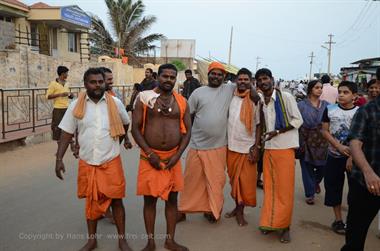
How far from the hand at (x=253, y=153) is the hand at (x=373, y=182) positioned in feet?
5.68

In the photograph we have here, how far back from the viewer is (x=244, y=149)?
13.9ft

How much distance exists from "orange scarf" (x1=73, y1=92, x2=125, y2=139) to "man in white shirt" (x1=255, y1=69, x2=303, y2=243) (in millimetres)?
1491

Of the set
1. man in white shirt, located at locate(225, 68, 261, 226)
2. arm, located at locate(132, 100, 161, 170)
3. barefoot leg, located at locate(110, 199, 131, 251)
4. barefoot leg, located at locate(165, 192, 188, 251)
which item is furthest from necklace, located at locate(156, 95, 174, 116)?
man in white shirt, located at locate(225, 68, 261, 226)

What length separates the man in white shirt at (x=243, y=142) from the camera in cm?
418

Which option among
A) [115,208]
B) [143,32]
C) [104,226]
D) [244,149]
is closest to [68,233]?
[104,226]

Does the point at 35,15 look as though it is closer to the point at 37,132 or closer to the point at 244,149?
the point at 37,132

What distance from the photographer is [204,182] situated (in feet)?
14.1

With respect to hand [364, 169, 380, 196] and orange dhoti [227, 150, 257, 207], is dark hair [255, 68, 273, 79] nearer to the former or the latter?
orange dhoti [227, 150, 257, 207]

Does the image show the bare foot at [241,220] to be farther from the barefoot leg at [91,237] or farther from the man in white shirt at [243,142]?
the barefoot leg at [91,237]

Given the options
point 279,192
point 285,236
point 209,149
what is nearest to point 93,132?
point 209,149

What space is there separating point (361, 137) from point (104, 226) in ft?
9.20

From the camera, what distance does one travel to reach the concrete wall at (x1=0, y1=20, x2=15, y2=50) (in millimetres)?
16219

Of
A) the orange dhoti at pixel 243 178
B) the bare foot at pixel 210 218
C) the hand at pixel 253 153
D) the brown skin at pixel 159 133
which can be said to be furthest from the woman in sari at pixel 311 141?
the brown skin at pixel 159 133

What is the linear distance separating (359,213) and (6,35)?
1716 centimetres
